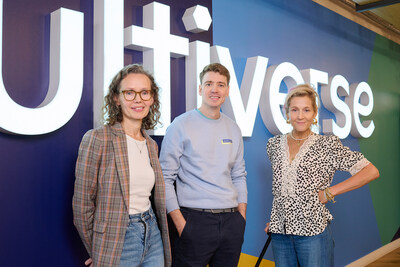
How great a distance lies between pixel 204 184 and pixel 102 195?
68cm

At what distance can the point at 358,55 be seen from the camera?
4898 millimetres

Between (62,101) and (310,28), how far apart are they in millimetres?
3047

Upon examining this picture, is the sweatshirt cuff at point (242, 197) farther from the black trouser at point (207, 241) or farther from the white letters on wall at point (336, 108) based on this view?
the white letters on wall at point (336, 108)

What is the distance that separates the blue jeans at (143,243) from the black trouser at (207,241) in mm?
281

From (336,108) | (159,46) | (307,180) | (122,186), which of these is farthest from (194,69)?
(336,108)

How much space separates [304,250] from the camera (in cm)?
212

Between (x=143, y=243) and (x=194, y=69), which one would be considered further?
(x=194, y=69)

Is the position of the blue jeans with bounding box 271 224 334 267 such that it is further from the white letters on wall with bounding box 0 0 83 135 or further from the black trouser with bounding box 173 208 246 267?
the white letters on wall with bounding box 0 0 83 135

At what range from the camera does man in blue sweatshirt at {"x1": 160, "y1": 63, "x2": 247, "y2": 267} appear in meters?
2.14

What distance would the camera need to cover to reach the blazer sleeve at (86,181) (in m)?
1.67

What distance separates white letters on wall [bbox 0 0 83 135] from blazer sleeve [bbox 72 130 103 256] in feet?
1.09

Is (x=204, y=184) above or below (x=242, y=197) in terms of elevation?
above

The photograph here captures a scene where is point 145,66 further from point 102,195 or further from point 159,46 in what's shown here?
point 102,195

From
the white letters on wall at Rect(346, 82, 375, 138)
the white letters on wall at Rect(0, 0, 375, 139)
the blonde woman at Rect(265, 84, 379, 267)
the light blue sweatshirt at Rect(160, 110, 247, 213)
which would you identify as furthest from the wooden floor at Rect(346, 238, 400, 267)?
the light blue sweatshirt at Rect(160, 110, 247, 213)
